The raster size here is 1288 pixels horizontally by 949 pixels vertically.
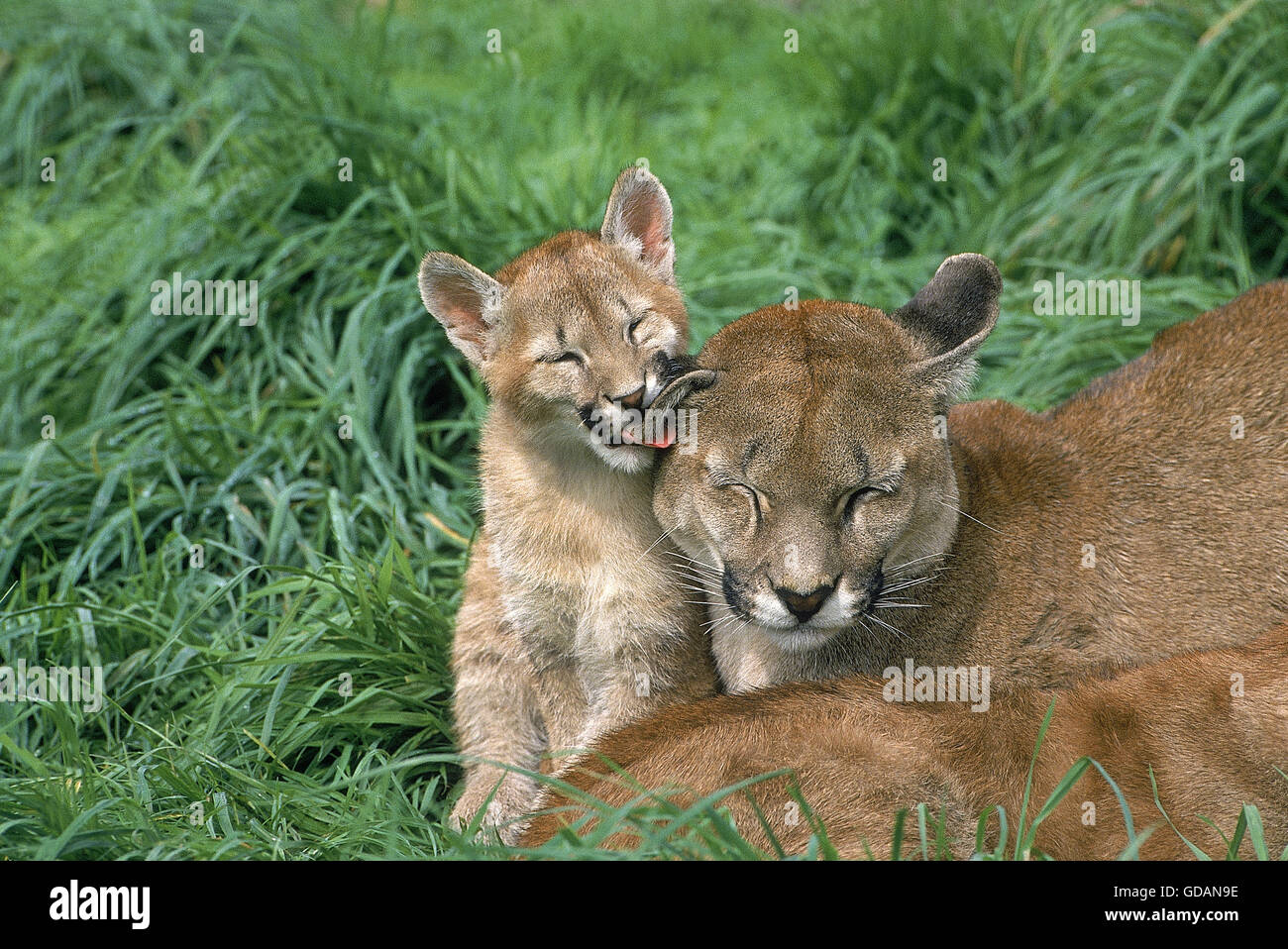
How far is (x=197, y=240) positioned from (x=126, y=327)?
26.0 inches

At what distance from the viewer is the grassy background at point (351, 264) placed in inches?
223

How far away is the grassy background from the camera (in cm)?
566

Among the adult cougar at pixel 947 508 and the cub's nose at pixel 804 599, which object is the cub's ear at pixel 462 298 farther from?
the cub's nose at pixel 804 599

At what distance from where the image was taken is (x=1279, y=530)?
5.00 m

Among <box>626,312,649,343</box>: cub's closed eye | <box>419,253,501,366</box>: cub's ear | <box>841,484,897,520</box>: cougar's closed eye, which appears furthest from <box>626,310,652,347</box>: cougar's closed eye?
<box>841,484,897,520</box>: cougar's closed eye

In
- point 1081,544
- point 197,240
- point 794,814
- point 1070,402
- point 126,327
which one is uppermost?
point 197,240

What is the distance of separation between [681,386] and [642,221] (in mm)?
1057

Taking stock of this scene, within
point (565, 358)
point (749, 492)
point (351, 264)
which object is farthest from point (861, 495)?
point (351, 264)

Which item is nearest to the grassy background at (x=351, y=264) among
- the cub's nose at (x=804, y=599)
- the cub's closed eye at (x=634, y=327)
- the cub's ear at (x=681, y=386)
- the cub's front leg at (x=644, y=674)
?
the cub's front leg at (x=644, y=674)

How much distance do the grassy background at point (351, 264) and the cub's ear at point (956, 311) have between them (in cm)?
188

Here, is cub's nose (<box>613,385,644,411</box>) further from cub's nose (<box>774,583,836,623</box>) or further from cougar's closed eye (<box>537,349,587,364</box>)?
cub's nose (<box>774,583,836,623</box>)

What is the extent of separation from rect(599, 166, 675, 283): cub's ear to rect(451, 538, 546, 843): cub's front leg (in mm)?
1356

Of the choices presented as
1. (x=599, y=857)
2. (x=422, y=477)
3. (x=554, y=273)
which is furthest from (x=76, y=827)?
(x=422, y=477)
